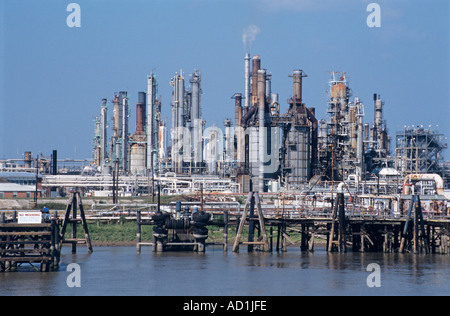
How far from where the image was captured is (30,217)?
52688 millimetres

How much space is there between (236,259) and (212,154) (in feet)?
321

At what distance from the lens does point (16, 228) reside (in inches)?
2037

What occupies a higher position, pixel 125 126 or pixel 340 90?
pixel 340 90

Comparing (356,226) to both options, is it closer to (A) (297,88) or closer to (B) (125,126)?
(A) (297,88)

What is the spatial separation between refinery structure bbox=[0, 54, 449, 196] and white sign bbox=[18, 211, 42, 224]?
41306 millimetres

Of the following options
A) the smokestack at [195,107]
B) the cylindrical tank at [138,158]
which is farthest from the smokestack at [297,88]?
the cylindrical tank at [138,158]

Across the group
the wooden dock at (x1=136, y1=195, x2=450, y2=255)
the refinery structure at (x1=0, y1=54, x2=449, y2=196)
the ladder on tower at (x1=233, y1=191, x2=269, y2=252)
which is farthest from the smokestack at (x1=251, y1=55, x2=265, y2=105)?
the ladder on tower at (x1=233, y1=191, x2=269, y2=252)

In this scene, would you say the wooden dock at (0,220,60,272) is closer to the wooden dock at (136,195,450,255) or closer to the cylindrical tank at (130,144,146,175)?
the wooden dock at (136,195,450,255)

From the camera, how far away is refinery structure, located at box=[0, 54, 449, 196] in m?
114

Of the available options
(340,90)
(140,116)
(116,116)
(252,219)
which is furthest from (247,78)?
(252,219)

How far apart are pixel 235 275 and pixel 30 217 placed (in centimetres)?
1263

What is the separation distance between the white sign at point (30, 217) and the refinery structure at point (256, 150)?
136 feet
